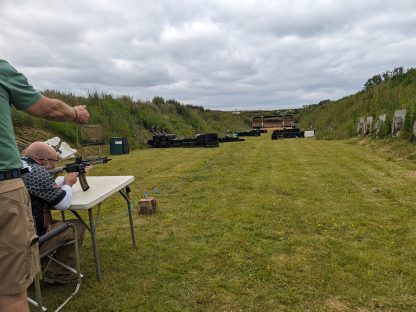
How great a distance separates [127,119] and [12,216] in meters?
21.6

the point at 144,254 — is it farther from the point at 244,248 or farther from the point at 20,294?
the point at 20,294

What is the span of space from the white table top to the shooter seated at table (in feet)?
0.41

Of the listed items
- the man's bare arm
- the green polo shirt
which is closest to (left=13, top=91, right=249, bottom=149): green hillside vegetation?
the man's bare arm

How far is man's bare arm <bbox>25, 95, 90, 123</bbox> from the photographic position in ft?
7.59

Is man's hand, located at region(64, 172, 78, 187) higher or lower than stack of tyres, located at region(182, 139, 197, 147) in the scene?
higher

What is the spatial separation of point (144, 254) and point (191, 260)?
65 cm

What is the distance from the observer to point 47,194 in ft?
10.3

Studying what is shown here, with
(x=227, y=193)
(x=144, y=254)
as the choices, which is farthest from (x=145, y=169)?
(x=144, y=254)

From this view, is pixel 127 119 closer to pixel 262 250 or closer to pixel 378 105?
pixel 378 105

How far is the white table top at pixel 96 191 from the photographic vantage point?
126 inches

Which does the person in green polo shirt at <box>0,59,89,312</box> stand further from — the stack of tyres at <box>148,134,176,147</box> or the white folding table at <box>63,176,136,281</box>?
the stack of tyres at <box>148,134,176,147</box>

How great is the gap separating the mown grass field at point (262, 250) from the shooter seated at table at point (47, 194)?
37 cm

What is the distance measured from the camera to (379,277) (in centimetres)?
361

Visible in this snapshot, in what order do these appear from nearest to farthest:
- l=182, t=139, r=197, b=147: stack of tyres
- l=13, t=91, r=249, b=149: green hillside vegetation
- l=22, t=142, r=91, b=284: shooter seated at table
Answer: l=22, t=142, r=91, b=284: shooter seated at table, l=13, t=91, r=249, b=149: green hillside vegetation, l=182, t=139, r=197, b=147: stack of tyres
